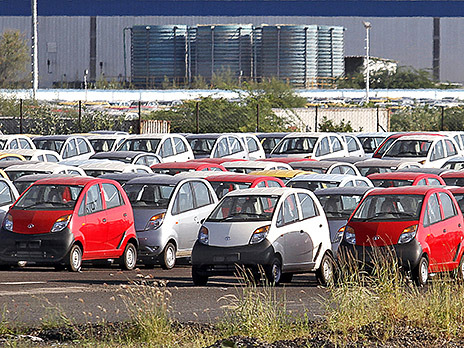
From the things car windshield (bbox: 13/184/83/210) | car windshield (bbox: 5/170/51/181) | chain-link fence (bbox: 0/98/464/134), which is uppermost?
chain-link fence (bbox: 0/98/464/134)

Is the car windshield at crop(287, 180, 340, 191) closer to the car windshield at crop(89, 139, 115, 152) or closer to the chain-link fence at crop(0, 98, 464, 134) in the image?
the car windshield at crop(89, 139, 115, 152)

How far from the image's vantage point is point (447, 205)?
16.1 meters

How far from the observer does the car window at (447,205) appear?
15.9 metres

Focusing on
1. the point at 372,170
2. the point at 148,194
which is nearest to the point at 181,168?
the point at 372,170

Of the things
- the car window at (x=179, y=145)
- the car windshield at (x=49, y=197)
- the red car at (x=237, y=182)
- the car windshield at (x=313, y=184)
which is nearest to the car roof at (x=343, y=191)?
the car windshield at (x=313, y=184)

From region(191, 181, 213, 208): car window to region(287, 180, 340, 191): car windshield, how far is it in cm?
164

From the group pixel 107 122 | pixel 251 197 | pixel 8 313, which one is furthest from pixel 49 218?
pixel 107 122

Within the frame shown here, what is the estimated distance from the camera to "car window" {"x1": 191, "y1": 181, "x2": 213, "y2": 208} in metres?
18.7

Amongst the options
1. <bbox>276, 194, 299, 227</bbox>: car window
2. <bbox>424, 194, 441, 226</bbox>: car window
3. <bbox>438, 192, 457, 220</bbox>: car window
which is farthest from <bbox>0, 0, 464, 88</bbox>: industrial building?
<bbox>276, 194, 299, 227</bbox>: car window

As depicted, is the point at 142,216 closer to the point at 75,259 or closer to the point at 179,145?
the point at 75,259

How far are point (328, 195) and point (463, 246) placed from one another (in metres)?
2.83

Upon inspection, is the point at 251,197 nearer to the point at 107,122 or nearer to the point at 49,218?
the point at 49,218

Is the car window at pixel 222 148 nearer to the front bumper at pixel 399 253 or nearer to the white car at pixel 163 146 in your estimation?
the white car at pixel 163 146

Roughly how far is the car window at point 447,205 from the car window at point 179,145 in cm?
1564
